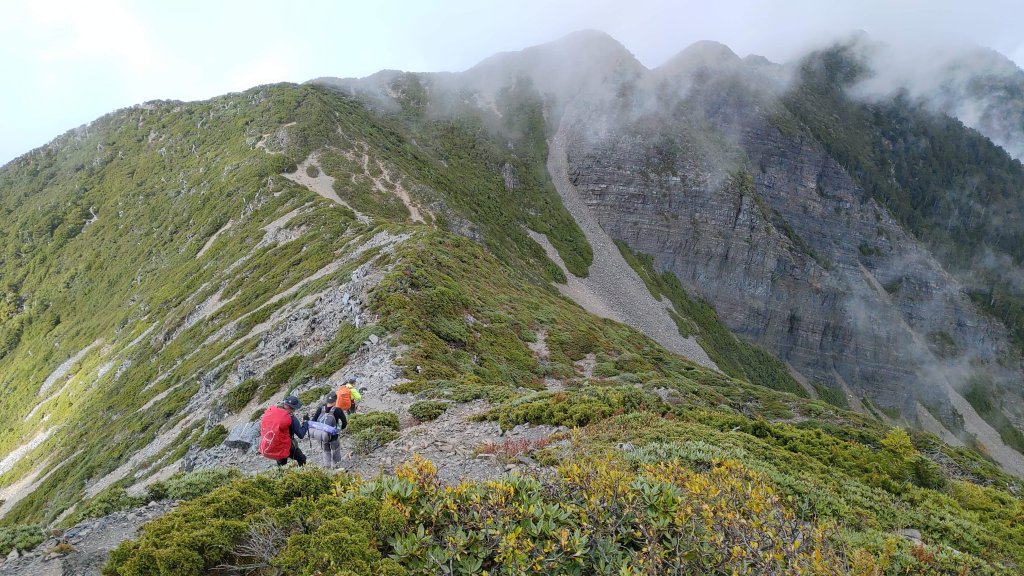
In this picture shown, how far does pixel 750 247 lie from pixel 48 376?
12188 cm

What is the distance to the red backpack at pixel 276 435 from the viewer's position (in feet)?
37.4

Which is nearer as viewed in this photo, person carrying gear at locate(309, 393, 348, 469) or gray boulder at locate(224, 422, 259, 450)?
person carrying gear at locate(309, 393, 348, 469)

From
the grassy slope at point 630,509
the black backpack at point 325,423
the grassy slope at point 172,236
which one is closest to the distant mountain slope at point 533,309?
the grassy slope at point 630,509

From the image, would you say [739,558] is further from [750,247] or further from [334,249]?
[750,247]

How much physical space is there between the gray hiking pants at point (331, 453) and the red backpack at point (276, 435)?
1054mm

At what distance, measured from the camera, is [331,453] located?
41.7 feet

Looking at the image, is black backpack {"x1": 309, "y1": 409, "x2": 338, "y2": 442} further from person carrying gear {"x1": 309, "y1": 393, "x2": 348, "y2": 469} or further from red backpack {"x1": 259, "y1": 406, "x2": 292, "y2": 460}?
red backpack {"x1": 259, "y1": 406, "x2": 292, "y2": 460}

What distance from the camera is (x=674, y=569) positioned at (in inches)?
239

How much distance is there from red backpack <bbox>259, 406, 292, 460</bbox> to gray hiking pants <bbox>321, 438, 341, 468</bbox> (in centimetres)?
105

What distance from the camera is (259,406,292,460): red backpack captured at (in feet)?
37.4

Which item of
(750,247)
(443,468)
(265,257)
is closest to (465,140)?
(750,247)

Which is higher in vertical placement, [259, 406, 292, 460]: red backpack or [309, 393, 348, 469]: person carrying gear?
[259, 406, 292, 460]: red backpack

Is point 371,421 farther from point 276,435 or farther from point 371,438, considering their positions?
point 276,435

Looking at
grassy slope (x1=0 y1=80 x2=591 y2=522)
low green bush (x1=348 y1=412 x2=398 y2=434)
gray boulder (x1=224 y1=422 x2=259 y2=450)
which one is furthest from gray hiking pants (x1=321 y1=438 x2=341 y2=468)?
grassy slope (x1=0 y1=80 x2=591 y2=522)
